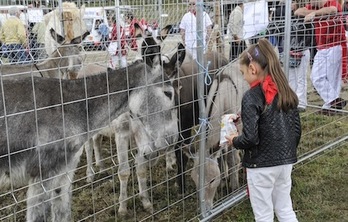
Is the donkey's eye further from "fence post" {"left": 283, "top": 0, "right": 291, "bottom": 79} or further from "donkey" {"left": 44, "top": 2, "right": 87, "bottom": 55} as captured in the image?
"donkey" {"left": 44, "top": 2, "right": 87, "bottom": 55}

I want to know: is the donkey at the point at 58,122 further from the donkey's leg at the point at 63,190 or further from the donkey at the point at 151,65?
the donkey at the point at 151,65

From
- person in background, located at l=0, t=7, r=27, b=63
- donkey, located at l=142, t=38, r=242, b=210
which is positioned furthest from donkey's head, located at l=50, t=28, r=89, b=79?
donkey, located at l=142, t=38, r=242, b=210

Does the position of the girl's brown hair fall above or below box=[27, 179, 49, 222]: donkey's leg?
above

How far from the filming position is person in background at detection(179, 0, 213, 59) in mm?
3711

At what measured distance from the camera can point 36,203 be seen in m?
3.29

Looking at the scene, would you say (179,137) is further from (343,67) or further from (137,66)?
(343,67)

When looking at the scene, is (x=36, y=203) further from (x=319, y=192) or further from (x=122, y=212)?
(x=319, y=192)

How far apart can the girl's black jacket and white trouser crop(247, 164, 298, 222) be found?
6 cm

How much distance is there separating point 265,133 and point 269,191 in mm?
444

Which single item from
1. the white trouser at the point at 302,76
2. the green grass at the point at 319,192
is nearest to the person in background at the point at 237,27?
the green grass at the point at 319,192

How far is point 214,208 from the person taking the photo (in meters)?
4.10

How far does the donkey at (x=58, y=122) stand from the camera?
10.5ft

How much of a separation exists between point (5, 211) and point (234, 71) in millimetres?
2797

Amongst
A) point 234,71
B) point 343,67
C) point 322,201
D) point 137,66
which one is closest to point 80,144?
point 137,66
